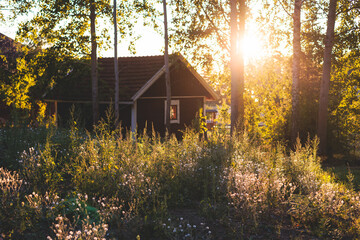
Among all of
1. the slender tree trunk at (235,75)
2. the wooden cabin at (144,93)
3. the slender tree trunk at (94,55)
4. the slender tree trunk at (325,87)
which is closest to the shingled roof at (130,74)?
the wooden cabin at (144,93)

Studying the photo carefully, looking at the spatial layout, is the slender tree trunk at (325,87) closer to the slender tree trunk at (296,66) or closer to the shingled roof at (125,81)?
the slender tree trunk at (296,66)

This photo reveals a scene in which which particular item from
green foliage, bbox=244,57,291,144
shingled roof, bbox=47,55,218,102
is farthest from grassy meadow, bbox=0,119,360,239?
shingled roof, bbox=47,55,218,102

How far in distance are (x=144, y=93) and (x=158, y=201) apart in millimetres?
15728

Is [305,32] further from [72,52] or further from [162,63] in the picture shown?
[72,52]

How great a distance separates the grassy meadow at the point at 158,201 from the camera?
16.4 ft

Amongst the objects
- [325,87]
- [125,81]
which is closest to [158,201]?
[325,87]

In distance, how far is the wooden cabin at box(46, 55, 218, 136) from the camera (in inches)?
797

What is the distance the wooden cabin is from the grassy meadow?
12.0 metres

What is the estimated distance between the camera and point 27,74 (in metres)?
17.4

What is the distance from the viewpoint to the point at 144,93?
69.1 ft

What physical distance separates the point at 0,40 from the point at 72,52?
7.75 m

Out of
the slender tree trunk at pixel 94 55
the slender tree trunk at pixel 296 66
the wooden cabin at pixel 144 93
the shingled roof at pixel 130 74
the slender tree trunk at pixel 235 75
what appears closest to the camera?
the slender tree trunk at pixel 235 75

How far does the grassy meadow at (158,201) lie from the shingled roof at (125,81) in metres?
11.8

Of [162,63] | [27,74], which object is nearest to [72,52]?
[27,74]
